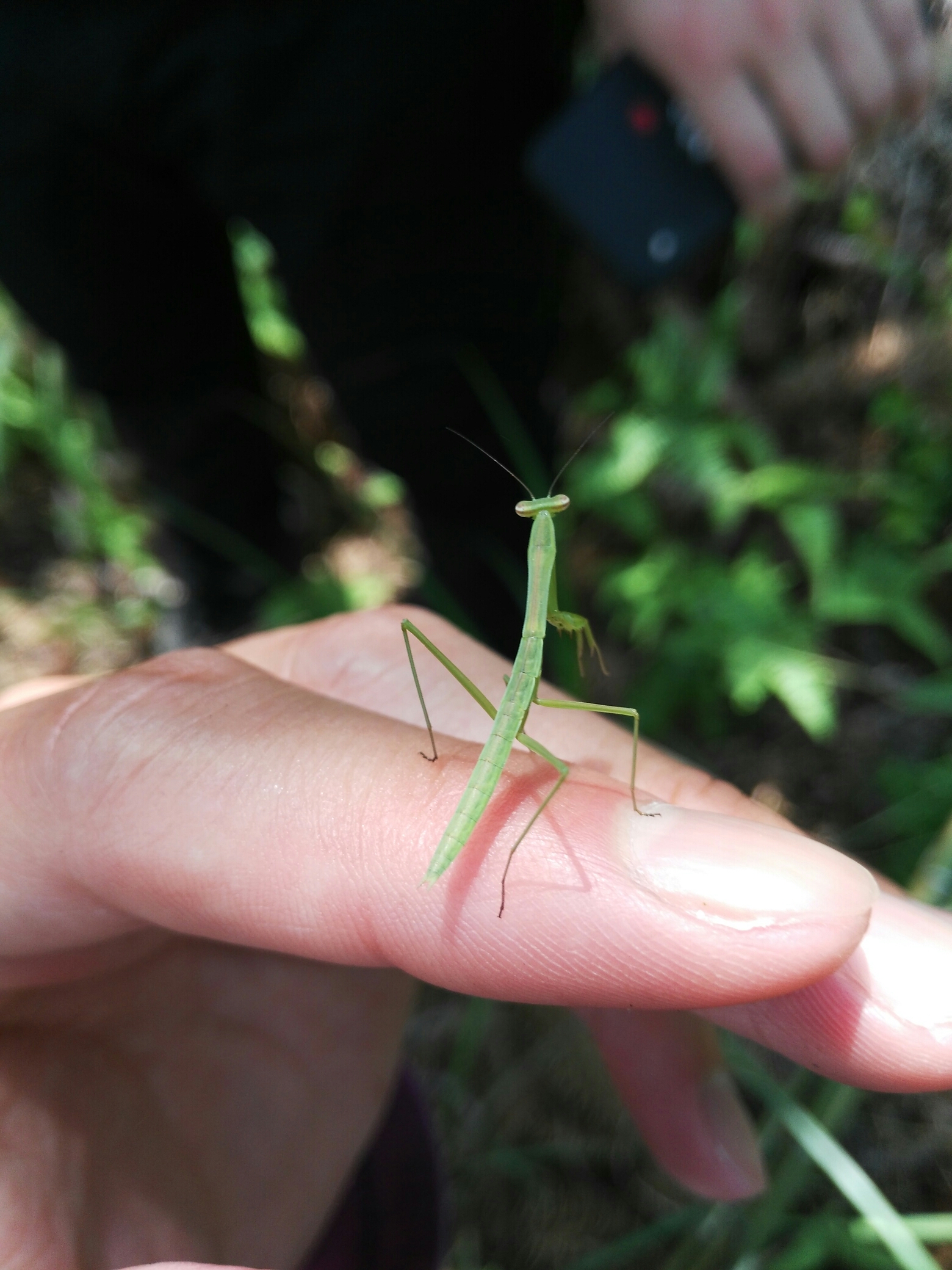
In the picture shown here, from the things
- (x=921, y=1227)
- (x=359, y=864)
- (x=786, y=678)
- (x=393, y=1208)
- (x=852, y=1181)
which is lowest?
(x=393, y=1208)

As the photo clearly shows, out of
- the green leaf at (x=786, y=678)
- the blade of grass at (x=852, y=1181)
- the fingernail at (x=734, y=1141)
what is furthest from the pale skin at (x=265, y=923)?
the green leaf at (x=786, y=678)

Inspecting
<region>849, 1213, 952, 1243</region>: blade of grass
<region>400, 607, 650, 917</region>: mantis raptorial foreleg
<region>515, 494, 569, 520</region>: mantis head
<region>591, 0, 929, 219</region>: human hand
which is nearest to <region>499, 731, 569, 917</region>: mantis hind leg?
<region>400, 607, 650, 917</region>: mantis raptorial foreleg

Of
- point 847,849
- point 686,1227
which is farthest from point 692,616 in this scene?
point 686,1227

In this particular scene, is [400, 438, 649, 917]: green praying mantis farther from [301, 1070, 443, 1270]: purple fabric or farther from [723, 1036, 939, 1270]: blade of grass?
[301, 1070, 443, 1270]: purple fabric

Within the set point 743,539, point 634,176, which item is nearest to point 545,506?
point 634,176

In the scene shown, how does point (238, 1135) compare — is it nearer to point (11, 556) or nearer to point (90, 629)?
point (90, 629)

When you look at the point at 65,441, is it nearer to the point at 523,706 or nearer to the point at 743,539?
the point at 743,539
